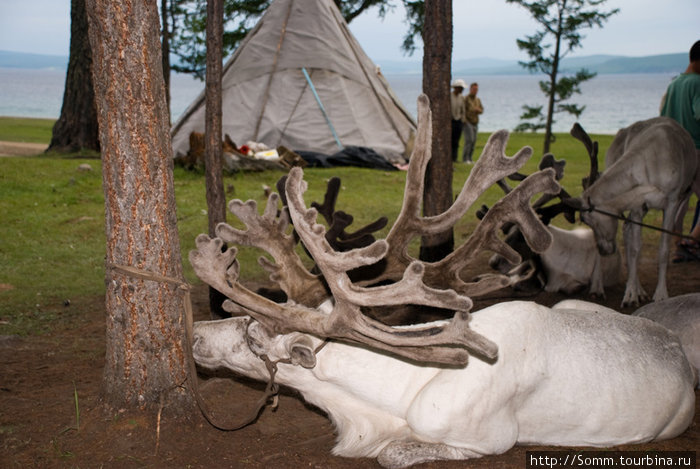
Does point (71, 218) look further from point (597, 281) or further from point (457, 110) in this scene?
point (457, 110)

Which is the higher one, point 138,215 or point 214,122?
point 214,122

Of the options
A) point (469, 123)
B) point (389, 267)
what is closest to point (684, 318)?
point (389, 267)

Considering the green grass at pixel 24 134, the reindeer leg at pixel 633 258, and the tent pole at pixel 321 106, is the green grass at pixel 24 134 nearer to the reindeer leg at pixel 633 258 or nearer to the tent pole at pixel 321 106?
the tent pole at pixel 321 106

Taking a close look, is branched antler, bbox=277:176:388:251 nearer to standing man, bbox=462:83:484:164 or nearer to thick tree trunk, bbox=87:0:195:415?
thick tree trunk, bbox=87:0:195:415

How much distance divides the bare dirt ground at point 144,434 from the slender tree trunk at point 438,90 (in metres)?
2.67

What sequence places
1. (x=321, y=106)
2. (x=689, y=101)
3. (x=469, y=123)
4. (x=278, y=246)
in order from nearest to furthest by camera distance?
(x=278, y=246), (x=689, y=101), (x=321, y=106), (x=469, y=123)

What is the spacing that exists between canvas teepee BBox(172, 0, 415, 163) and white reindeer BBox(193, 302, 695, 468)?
10654mm

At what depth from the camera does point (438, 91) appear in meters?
6.03

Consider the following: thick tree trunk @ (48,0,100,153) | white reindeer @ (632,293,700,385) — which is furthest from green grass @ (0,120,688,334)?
white reindeer @ (632,293,700,385)

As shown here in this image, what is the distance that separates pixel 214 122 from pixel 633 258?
422 cm

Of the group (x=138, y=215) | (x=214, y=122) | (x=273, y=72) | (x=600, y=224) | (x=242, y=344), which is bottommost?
(x=242, y=344)

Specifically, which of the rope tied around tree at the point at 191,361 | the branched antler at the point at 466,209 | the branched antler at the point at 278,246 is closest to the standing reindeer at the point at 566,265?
the branched antler at the point at 466,209

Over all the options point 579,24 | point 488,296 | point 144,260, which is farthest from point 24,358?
point 579,24

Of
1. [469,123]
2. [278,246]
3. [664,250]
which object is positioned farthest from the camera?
[469,123]
